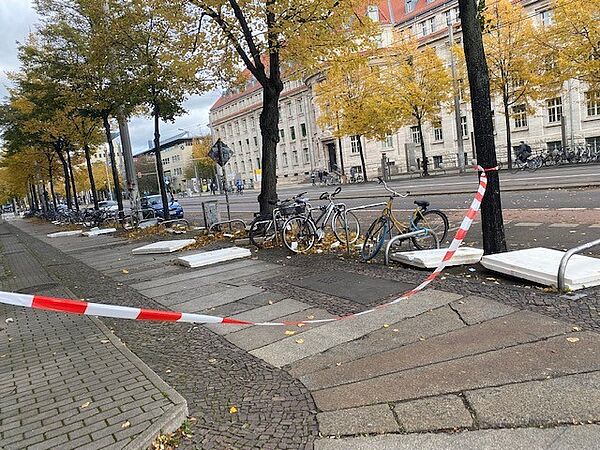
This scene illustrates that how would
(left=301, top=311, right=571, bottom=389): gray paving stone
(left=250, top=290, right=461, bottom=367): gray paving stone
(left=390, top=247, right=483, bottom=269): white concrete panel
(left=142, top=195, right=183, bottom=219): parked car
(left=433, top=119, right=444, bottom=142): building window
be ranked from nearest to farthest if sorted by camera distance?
(left=301, top=311, right=571, bottom=389): gray paving stone < (left=250, top=290, right=461, bottom=367): gray paving stone < (left=390, top=247, right=483, bottom=269): white concrete panel < (left=142, top=195, right=183, bottom=219): parked car < (left=433, top=119, right=444, bottom=142): building window

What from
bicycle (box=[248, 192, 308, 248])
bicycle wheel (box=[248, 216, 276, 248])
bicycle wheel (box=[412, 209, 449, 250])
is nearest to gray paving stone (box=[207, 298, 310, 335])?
bicycle wheel (box=[412, 209, 449, 250])

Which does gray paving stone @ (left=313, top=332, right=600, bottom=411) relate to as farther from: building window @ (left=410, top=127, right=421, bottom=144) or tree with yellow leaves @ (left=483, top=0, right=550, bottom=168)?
building window @ (left=410, top=127, right=421, bottom=144)

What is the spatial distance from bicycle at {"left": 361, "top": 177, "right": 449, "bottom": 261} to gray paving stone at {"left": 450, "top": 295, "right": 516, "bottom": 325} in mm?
2743

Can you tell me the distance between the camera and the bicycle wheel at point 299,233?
10.4 metres

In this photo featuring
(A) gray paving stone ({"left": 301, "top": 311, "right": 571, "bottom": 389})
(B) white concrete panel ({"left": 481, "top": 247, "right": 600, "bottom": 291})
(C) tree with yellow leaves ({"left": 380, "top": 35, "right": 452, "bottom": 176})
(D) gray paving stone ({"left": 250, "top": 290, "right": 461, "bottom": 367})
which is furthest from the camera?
(C) tree with yellow leaves ({"left": 380, "top": 35, "right": 452, "bottom": 176})

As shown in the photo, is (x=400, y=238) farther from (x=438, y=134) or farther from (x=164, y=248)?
(x=438, y=134)

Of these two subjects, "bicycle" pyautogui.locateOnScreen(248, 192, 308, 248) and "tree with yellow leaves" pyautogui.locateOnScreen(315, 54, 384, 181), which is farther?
"tree with yellow leaves" pyautogui.locateOnScreen(315, 54, 384, 181)

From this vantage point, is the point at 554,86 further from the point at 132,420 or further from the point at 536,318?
the point at 132,420

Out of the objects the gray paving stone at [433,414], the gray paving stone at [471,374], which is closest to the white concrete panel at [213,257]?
the gray paving stone at [471,374]

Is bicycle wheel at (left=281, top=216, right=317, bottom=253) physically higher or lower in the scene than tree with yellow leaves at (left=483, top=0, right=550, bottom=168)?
lower

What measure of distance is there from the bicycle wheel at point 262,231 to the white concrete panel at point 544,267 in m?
6.00

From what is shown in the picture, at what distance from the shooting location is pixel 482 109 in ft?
22.5

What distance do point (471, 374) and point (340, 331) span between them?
156 centimetres

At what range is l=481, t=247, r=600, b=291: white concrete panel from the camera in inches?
212
